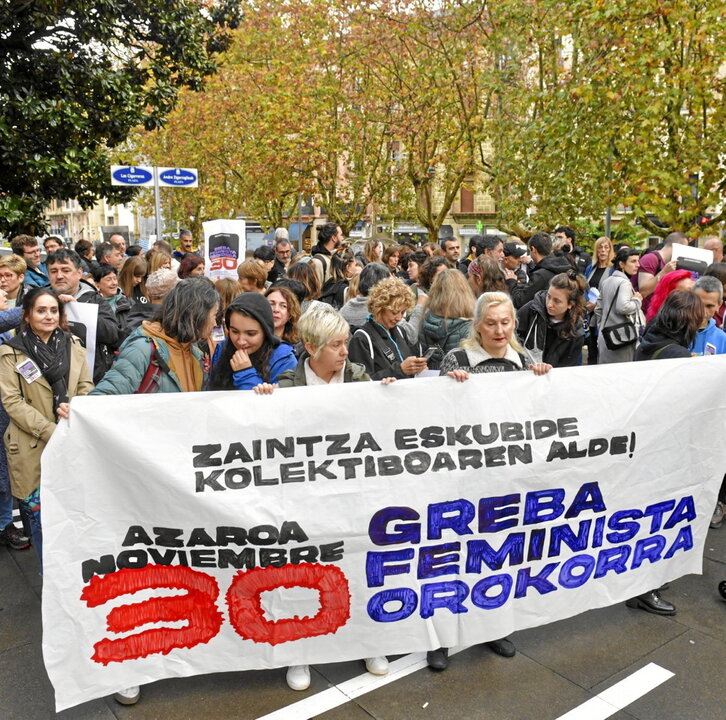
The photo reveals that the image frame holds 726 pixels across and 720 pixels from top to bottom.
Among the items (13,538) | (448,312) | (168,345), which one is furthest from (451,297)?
(13,538)

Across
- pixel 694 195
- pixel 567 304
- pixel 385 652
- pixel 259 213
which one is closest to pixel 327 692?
pixel 385 652

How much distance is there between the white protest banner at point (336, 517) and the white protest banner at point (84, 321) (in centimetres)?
169

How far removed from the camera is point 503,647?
3510 millimetres

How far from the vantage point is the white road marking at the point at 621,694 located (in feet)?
10.2

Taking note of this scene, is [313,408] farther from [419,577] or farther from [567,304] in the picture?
[567,304]

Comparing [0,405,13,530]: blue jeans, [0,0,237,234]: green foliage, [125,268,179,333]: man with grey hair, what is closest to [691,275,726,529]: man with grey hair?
[125,268,179,333]: man with grey hair

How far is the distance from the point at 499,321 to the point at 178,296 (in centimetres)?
163

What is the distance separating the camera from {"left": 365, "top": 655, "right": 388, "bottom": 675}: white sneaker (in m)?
3.37

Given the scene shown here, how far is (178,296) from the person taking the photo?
11.8 ft

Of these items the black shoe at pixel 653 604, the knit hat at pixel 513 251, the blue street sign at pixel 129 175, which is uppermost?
the blue street sign at pixel 129 175

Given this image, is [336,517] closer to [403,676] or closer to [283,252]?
[403,676]

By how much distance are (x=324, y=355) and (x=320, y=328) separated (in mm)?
137

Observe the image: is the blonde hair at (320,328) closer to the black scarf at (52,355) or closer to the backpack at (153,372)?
the backpack at (153,372)

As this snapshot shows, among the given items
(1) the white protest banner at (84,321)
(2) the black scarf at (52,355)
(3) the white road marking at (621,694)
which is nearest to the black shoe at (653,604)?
(3) the white road marking at (621,694)
